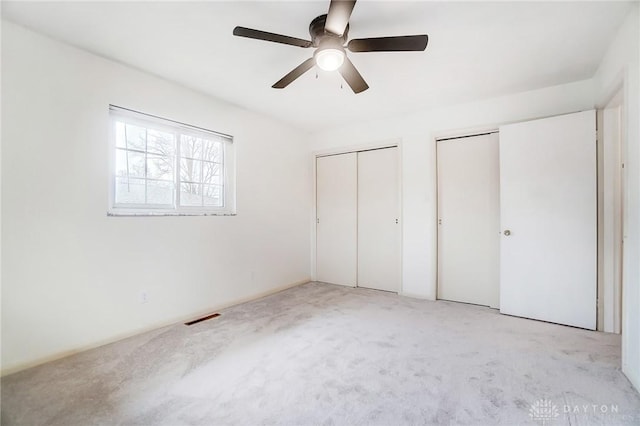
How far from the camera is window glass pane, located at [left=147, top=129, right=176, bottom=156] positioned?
2869mm

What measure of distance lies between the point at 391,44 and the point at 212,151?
239cm

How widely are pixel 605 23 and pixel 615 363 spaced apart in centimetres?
241

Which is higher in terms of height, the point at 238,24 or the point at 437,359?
the point at 238,24

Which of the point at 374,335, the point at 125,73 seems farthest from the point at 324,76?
the point at 374,335

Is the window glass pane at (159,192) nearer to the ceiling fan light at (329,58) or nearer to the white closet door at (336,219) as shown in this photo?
the ceiling fan light at (329,58)

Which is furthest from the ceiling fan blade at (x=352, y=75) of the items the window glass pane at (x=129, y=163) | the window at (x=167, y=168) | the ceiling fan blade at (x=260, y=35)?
the window glass pane at (x=129, y=163)

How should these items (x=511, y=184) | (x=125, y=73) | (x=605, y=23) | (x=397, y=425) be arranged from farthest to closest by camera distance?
(x=511, y=184) < (x=125, y=73) < (x=605, y=23) < (x=397, y=425)

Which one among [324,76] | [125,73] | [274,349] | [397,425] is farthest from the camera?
[324,76]

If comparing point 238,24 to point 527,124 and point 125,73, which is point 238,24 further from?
point 527,124

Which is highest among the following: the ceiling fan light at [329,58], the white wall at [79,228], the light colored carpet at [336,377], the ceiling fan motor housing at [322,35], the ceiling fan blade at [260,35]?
the ceiling fan motor housing at [322,35]

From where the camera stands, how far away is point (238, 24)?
6.84 feet

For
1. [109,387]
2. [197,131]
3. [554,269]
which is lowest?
[109,387]

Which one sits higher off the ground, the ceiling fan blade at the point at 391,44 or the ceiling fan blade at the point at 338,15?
the ceiling fan blade at the point at 338,15

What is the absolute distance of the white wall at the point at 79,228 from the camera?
205cm
